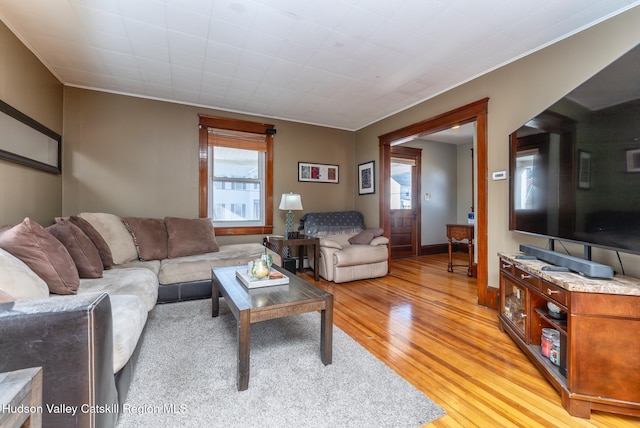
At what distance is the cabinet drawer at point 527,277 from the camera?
69.1 inches

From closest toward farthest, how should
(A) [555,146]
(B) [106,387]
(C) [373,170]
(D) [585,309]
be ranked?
(B) [106,387]
(D) [585,309]
(A) [555,146]
(C) [373,170]

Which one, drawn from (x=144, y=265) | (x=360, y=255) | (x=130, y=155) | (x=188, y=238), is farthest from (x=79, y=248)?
(x=360, y=255)

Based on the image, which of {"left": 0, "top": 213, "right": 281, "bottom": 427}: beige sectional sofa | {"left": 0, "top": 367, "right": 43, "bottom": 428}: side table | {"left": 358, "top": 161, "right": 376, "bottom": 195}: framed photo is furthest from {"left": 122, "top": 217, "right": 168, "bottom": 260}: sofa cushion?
{"left": 358, "top": 161, "right": 376, "bottom": 195}: framed photo

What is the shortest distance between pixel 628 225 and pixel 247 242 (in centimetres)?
405

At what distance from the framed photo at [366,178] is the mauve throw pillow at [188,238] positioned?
271cm

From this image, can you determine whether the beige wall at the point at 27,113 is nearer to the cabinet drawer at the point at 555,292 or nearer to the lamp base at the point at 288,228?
the lamp base at the point at 288,228

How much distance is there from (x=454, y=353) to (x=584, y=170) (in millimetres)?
1461

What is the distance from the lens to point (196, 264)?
3.01 m

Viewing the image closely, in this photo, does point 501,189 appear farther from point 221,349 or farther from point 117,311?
point 117,311

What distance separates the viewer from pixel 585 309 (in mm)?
1402

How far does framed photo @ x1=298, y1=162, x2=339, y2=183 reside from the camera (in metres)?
4.85

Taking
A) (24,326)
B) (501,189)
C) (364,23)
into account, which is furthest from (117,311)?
(501,189)

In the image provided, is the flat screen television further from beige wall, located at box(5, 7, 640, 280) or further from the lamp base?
the lamp base

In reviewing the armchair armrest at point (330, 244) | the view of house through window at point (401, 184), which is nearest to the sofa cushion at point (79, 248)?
the armchair armrest at point (330, 244)
